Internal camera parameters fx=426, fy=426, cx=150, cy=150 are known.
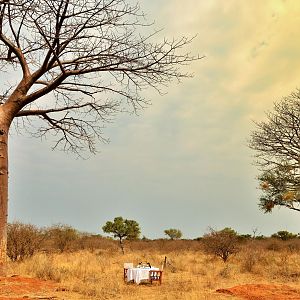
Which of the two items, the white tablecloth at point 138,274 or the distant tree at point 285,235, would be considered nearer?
the white tablecloth at point 138,274

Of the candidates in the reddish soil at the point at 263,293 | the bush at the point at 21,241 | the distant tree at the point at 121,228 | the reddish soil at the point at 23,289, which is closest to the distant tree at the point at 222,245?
the bush at the point at 21,241

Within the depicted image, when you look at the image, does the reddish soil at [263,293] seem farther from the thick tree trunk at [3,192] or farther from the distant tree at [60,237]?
the distant tree at [60,237]

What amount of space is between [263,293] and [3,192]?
19.4 feet

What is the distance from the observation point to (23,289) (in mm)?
7004

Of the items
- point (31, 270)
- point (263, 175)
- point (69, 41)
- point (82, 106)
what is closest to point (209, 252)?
point (263, 175)

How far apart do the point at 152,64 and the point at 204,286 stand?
6.50m

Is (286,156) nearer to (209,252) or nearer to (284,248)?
(209,252)

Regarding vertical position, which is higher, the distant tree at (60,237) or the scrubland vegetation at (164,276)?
the distant tree at (60,237)

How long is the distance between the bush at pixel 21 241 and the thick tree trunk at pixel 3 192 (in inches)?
368

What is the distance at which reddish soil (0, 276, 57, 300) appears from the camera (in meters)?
6.45

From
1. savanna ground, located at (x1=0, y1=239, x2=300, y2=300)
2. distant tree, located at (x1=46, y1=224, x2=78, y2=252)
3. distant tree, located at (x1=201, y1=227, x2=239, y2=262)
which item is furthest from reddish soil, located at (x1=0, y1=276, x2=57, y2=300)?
distant tree, located at (x1=46, y1=224, x2=78, y2=252)

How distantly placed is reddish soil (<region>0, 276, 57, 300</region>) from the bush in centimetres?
880

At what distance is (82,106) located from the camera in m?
9.35

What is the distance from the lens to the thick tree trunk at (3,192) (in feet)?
23.9
